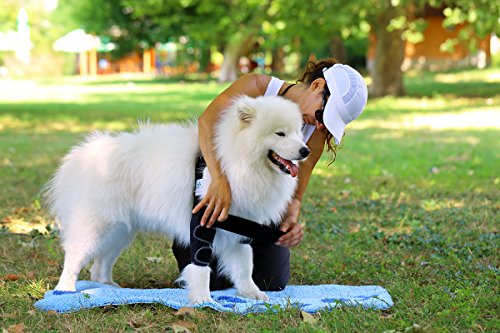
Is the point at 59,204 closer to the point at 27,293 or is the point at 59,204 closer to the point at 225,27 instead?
the point at 27,293

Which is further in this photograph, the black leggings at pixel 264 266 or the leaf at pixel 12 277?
the leaf at pixel 12 277

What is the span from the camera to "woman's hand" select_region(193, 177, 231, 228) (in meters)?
3.55

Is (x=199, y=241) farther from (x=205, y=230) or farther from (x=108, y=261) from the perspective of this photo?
(x=108, y=261)

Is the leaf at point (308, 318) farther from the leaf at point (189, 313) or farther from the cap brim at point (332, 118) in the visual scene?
the cap brim at point (332, 118)

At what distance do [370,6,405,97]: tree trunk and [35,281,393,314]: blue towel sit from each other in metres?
15.3

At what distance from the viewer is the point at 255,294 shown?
13.0ft

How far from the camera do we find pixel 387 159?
361 inches

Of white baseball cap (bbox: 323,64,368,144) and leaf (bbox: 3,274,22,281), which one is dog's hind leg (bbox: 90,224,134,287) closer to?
leaf (bbox: 3,274,22,281)

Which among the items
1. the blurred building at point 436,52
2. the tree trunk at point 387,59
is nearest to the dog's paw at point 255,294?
the tree trunk at point 387,59

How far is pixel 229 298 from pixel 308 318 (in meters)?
0.59

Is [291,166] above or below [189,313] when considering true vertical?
above

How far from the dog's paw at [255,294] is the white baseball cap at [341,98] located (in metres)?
0.93

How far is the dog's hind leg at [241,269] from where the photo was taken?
394 cm

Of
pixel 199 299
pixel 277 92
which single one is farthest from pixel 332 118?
pixel 199 299
